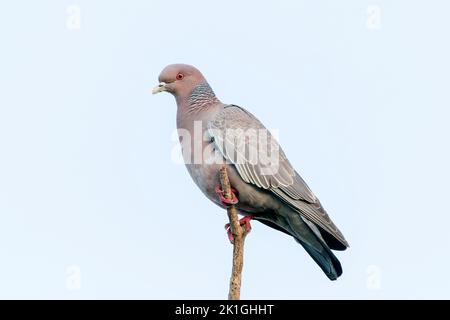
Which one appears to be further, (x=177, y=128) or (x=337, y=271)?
(x=177, y=128)

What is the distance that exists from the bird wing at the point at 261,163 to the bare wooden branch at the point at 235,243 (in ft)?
1.70

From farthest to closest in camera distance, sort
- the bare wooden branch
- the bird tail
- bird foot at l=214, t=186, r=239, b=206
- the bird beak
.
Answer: the bird beak, the bird tail, bird foot at l=214, t=186, r=239, b=206, the bare wooden branch

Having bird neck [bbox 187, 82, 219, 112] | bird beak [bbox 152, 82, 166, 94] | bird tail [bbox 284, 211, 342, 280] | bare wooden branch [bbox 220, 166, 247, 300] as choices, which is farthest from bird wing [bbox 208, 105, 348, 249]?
bird beak [bbox 152, 82, 166, 94]

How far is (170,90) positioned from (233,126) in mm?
955

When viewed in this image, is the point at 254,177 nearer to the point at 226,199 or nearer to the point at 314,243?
the point at 226,199

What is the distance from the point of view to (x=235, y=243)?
7148 millimetres

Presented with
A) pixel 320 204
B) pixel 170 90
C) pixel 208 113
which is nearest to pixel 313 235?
pixel 320 204

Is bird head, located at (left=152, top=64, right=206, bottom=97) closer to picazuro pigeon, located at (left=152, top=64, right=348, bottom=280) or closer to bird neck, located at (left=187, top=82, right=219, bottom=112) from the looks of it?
bird neck, located at (left=187, top=82, right=219, bottom=112)

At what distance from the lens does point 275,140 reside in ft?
28.5

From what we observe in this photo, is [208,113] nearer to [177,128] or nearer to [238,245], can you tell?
[177,128]

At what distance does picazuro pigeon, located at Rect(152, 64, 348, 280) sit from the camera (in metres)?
8.09

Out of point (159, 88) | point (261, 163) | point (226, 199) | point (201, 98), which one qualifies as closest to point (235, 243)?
point (226, 199)

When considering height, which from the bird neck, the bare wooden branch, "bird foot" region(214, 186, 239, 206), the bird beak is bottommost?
the bare wooden branch

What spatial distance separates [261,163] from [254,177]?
0.22 m
